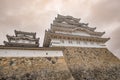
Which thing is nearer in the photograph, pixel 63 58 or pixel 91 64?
pixel 63 58

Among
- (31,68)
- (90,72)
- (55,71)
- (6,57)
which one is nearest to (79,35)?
(90,72)

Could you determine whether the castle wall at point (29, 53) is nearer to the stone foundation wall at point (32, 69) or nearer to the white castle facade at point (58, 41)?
the white castle facade at point (58, 41)

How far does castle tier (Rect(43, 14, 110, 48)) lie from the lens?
60.6ft

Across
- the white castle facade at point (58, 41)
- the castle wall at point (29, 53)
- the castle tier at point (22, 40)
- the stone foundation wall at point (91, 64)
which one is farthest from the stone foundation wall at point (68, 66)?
the castle tier at point (22, 40)

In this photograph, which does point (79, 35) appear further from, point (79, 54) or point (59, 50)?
point (59, 50)

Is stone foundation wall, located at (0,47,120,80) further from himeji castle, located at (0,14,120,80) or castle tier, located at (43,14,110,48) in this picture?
castle tier, located at (43,14,110,48)

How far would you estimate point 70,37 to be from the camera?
774 inches

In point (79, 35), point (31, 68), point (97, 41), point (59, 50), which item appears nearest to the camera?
point (31, 68)

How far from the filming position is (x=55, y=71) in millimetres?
13359

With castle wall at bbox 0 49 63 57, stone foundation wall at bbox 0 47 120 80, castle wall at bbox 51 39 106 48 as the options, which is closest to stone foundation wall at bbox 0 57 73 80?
stone foundation wall at bbox 0 47 120 80

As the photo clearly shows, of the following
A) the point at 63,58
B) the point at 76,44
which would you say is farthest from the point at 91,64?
the point at 63,58

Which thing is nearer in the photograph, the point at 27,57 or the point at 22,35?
the point at 27,57

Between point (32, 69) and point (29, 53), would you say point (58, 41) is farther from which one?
point (32, 69)

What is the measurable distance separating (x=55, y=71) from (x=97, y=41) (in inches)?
483
